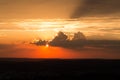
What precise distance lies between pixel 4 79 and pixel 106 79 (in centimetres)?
1786

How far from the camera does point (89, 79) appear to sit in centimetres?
6594

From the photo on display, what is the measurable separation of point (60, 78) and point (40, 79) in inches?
201

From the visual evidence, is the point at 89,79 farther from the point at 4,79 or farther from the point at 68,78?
the point at 4,79

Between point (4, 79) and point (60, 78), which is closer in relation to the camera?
point (4, 79)

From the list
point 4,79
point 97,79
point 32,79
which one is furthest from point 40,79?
point 97,79

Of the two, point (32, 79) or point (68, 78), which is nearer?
point (32, 79)

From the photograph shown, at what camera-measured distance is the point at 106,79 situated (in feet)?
214

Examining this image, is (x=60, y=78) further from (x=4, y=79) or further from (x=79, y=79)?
(x=4, y=79)

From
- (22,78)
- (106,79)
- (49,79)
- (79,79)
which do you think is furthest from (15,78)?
(106,79)

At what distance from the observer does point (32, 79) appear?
2434 inches

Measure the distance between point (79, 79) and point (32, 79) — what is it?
8830 mm

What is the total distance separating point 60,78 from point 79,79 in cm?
376

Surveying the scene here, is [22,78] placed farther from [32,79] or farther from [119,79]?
[119,79]

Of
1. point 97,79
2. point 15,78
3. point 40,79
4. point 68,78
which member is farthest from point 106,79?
point 15,78
